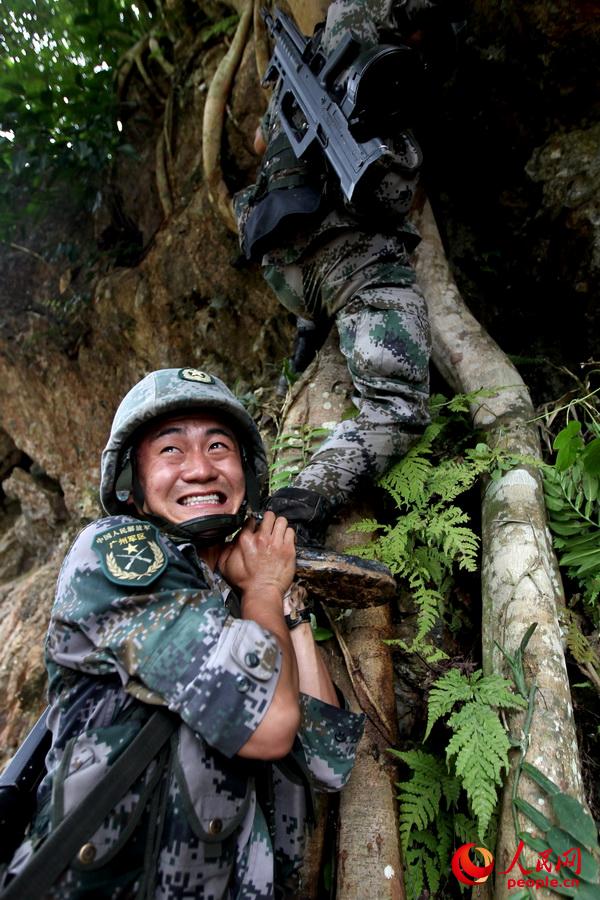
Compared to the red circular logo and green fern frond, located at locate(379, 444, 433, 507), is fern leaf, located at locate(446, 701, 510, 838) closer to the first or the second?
the red circular logo

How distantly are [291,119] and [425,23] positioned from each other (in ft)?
3.24

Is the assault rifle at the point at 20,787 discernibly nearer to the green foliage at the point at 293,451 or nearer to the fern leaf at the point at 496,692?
the fern leaf at the point at 496,692

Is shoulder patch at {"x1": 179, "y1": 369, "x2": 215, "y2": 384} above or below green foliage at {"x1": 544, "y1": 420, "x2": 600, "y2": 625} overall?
above

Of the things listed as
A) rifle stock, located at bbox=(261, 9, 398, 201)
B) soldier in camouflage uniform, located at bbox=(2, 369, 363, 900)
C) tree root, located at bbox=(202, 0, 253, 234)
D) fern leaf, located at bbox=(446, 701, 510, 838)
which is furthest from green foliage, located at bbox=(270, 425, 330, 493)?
tree root, located at bbox=(202, 0, 253, 234)

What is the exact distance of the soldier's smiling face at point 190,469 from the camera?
2.06 m

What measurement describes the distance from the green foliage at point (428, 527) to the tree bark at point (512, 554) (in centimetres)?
12

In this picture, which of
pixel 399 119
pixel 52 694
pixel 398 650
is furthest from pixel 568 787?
pixel 399 119

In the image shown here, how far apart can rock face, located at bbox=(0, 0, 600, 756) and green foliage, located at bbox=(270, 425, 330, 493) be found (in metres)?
1.45

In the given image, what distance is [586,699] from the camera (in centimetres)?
234

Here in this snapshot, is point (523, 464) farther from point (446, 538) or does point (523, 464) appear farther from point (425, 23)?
point (425, 23)

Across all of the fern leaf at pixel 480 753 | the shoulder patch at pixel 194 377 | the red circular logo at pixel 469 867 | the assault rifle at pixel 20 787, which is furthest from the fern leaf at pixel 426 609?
the assault rifle at pixel 20 787

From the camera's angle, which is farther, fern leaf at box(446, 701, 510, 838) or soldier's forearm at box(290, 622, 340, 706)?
soldier's forearm at box(290, 622, 340, 706)

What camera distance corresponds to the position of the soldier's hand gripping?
1.93m

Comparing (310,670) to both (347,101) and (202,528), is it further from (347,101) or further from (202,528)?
(347,101)
